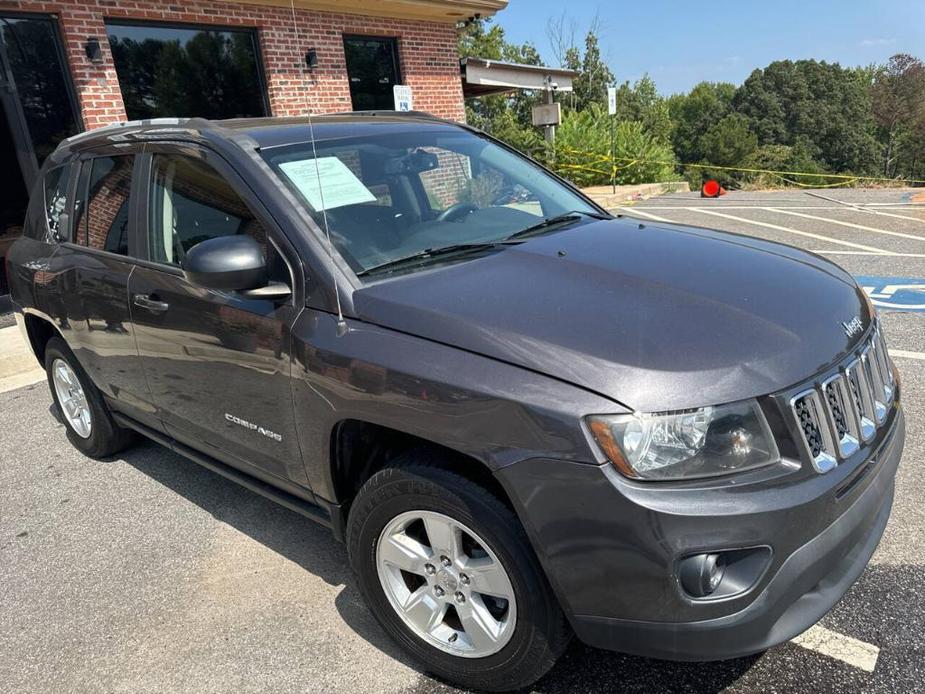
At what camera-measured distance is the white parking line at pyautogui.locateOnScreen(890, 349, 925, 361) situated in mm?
4840

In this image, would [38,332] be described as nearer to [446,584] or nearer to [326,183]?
[326,183]

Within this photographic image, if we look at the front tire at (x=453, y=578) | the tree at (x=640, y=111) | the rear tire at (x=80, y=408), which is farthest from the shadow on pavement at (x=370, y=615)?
the tree at (x=640, y=111)

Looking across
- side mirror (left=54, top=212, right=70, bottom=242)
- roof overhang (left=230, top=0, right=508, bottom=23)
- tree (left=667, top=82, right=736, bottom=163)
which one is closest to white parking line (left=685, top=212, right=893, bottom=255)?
roof overhang (left=230, top=0, right=508, bottom=23)

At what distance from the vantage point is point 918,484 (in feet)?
10.8

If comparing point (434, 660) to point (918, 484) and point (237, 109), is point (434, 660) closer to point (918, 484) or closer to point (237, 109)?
point (918, 484)

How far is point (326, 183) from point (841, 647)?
7.98ft

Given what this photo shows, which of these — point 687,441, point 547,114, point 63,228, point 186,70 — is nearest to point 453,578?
point 687,441

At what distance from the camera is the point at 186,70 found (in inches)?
371

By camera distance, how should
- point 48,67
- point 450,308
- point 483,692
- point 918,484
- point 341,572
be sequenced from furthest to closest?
point 48,67, point 918,484, point 341,572, point 483,692, point 450,308

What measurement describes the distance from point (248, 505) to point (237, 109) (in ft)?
26.5

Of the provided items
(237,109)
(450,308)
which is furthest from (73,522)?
(237,109)

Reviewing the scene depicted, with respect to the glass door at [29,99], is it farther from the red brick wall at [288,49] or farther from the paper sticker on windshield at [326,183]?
the paper sticker on windshield at [326,183]

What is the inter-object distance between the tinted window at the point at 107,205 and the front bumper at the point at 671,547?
2436 mm

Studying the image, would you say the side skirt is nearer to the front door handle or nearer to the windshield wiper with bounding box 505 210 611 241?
the front door handle
